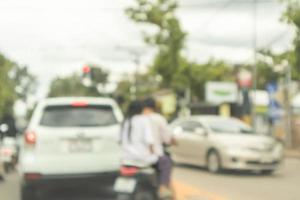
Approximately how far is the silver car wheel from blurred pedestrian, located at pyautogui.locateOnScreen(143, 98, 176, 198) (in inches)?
372

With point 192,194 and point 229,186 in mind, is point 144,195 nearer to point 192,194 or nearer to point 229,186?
point 192,194

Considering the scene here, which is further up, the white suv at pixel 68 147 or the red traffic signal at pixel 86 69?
the red traffic signal at pixel 86 69

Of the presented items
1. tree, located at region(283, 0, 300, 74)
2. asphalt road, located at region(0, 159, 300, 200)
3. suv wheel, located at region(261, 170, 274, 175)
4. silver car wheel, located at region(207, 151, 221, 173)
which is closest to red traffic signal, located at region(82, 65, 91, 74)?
tree, located at region(283, 0, 300, 74)

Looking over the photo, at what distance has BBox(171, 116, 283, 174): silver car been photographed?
1759cm

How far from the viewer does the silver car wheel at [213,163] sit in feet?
59.7

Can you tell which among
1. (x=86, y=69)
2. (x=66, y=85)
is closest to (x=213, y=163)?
(x=86, y=69)

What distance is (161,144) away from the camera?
8758 millimetres

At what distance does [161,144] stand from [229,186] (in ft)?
21.1

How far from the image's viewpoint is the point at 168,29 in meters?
45.1

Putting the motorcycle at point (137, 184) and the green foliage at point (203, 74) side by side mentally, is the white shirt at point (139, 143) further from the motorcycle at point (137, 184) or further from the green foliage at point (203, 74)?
the green foliage at point (203, 74)

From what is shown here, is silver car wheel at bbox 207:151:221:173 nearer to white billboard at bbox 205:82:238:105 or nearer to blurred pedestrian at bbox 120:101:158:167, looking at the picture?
blurred pedestrian at bbox 120:101:158:167

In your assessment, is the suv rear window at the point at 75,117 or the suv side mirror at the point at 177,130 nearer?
the suv rear window at the point at 75,117

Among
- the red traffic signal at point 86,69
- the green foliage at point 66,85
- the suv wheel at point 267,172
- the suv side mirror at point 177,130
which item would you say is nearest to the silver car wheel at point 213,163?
the suv wheel at point 267,172

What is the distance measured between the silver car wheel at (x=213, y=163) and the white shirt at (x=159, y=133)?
9435 millimetres
